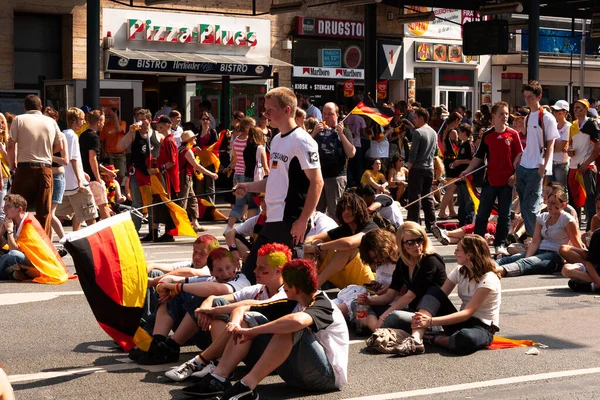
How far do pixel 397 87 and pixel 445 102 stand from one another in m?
2.33

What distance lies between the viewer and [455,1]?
2348 centimetres

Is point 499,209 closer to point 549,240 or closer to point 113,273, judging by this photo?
point 549,240

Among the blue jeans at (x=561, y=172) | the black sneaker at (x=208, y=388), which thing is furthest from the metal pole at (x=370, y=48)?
the black sneaker at (x=208, y=388)

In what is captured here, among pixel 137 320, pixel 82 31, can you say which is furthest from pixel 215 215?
pixel 137 320

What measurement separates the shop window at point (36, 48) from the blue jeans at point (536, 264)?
14.9 m

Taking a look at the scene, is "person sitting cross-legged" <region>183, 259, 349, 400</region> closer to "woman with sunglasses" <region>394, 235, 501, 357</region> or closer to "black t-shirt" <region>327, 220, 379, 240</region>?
"woman with sunglasses" <region>394, 235, 501, 357</region>

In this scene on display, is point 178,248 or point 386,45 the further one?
point 386,45

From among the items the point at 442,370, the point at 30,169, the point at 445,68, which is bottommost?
the point at 442,370

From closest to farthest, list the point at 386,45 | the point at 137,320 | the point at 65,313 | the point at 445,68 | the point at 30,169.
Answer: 1. the point at 137,320
2. the point at 65,313
3. the point at 30,169
4. the point at 386,45
5. the point at 445,68

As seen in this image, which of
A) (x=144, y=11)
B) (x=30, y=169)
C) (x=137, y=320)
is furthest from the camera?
(x=144, y=11)

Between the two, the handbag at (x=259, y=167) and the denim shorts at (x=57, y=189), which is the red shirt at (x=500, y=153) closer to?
the handbag at (x=259, y=167)

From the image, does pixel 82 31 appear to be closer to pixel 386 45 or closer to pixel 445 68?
pixel 386 45

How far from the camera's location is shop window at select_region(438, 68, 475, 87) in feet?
113

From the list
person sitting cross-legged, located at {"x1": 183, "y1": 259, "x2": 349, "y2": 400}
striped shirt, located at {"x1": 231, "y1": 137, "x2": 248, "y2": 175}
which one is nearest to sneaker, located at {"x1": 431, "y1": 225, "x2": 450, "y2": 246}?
striped shirt, located at {"x1": 231, "y1": 137, "x2": 248, "y2": 175}
